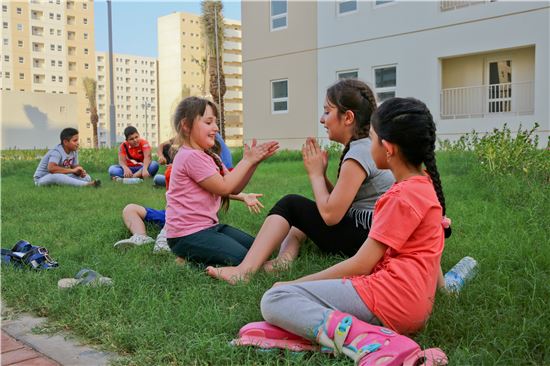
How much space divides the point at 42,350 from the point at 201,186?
63.5 inches

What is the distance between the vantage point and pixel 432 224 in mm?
2295

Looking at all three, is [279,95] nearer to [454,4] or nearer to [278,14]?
[278,14]

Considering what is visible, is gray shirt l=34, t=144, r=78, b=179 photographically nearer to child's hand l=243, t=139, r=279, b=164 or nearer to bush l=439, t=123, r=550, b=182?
child's hand l=243, t=139, r=279, b=164

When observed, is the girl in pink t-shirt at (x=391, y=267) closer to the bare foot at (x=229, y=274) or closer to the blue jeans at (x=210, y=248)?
the bare foot at (x=229, y=274)

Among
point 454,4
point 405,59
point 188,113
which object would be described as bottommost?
point 188,113

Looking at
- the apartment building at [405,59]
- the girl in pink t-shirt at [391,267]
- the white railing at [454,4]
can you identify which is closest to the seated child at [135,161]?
the apartment building at [405,59]

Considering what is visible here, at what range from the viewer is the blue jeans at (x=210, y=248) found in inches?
147

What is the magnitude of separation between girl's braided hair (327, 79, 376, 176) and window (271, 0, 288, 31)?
18257 millimetres

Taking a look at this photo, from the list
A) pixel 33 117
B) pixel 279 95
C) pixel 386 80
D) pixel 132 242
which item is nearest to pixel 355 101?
pixel 132 242

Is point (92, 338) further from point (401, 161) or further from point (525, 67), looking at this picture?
point (525, 67)

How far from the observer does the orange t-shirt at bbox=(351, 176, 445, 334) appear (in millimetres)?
2230

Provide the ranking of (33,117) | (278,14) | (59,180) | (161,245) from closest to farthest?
(161,245) < (59,180) < (278,14) < (33,117)

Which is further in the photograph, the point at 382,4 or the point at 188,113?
the point at 382,4

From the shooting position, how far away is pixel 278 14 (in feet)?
68.9
